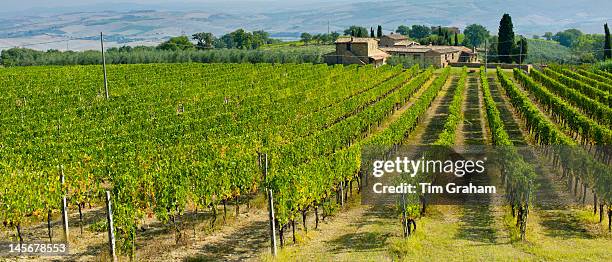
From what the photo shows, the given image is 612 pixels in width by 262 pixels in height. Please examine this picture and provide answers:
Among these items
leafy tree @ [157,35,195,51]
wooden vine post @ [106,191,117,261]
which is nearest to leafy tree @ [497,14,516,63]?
leafy tree @ [157,35,195,51]

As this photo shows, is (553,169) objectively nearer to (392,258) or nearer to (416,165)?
(416,165)

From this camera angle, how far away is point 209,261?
1623 cm

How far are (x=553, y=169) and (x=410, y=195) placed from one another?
11.1m

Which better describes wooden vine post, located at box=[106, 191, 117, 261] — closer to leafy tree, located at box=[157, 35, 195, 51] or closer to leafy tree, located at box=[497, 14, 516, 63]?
leafy tree, located at box=[497, 14, 516, 63]

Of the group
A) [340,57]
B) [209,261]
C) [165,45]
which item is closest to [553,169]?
[209,261]

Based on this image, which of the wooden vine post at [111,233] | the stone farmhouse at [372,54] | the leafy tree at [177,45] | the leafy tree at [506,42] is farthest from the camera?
the leafy tree at [177,45]

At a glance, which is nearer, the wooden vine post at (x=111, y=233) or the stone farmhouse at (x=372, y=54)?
the wooden vine post at (x=111, y=233)

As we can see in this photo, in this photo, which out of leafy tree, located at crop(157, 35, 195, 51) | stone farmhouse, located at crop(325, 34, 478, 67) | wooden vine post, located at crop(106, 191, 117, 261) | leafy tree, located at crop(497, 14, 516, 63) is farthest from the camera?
leafy tree, located at crop(157, 35, 195, 51)

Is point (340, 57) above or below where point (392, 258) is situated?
above

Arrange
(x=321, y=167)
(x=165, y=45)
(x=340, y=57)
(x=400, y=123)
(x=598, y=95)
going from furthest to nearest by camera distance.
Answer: (x=165, y=45) < (x=340, y=57) < (x=598, y=95) < (x=400, y=123) < (x=321, y=167)

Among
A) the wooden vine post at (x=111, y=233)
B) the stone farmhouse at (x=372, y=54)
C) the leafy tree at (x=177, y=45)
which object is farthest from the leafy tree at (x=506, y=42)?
the wooden vine post at (x=111, y=233)

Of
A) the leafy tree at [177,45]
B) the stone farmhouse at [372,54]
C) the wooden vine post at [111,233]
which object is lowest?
the wooden vine post at [111,233]

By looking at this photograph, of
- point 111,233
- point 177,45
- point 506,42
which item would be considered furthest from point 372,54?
point 111,233

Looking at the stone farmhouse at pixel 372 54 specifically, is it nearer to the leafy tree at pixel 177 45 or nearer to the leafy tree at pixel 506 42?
the leafy tree at pixel 506 42
